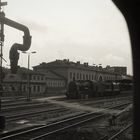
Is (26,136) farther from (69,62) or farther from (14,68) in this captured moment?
(69,62)

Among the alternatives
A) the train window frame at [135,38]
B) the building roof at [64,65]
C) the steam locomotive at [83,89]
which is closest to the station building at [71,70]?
the building roof at [64,65]

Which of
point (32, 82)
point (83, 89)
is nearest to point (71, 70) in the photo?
point (32, 82)

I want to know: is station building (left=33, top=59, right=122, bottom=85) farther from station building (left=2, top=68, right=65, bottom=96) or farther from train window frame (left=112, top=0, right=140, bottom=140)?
train window frame (left=112, top=0, right=140, bottom=140)

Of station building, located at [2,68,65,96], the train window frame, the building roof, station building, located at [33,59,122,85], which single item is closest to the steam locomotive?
station building, located at [2,68,65,96]

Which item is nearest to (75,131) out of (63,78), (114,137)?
(114,137)

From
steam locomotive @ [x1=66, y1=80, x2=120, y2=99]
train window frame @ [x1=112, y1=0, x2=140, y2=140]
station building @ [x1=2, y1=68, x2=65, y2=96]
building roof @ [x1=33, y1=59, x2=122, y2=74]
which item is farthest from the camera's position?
building roof @ [x1=33, y1=59, x2=122, y2=74]

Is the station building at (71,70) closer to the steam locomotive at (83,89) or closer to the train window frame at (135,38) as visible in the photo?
the steam locomotive at (83,89)

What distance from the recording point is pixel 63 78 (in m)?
96.1

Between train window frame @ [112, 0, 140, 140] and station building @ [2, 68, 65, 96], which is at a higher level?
Answer: station building @ [2, 68, 65, 96]

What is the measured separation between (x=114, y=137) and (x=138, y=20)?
9017 mm

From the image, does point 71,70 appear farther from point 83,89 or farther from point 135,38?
point 135,38

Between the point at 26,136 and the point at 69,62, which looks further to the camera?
the point at 69,62

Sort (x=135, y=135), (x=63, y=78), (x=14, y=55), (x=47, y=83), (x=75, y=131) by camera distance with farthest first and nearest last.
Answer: (x=63, y=78)
(x=47, y=83)
(x=75, y=131)
(x=14, y=55)
(x=135, y=135)

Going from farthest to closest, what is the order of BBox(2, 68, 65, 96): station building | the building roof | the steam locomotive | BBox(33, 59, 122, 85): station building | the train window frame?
the building roof < BBox(33, 59, 122, 85): station building < BBox(2, 68, 65, 96): station building < the steam locomotive < the train window frame
